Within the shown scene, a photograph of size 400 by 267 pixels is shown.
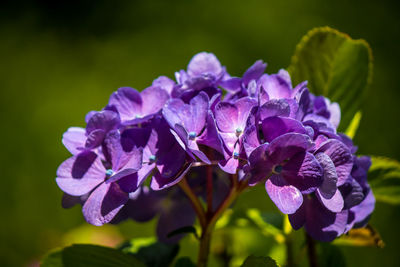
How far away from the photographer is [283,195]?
1.91 ft

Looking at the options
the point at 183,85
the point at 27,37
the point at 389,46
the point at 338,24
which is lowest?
the point at 389,46

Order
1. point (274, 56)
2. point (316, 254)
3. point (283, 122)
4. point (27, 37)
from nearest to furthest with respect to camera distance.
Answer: point (283, 122) < point (316, 254) < point (274, 56) < point (27, 37)

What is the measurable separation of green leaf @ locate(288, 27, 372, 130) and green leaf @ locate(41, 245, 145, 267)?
436 mm

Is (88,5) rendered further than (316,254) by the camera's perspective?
Yes

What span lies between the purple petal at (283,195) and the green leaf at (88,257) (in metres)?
→ 0.24

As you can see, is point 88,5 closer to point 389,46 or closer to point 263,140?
point 389,46

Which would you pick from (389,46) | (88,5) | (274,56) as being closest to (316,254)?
(274,56)

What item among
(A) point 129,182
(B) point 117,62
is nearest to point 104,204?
(A) point 129,182

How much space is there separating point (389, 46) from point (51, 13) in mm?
2086

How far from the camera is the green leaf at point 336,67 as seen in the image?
86 cm

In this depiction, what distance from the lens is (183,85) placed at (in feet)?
2.27

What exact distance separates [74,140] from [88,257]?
0.56 ft

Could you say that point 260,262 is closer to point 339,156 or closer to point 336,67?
Answer: point 339,156

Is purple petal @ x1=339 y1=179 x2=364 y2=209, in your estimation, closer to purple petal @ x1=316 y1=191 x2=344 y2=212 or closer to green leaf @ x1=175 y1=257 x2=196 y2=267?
purple petal @ x1=316 y1=191 x2=344 y2=212
